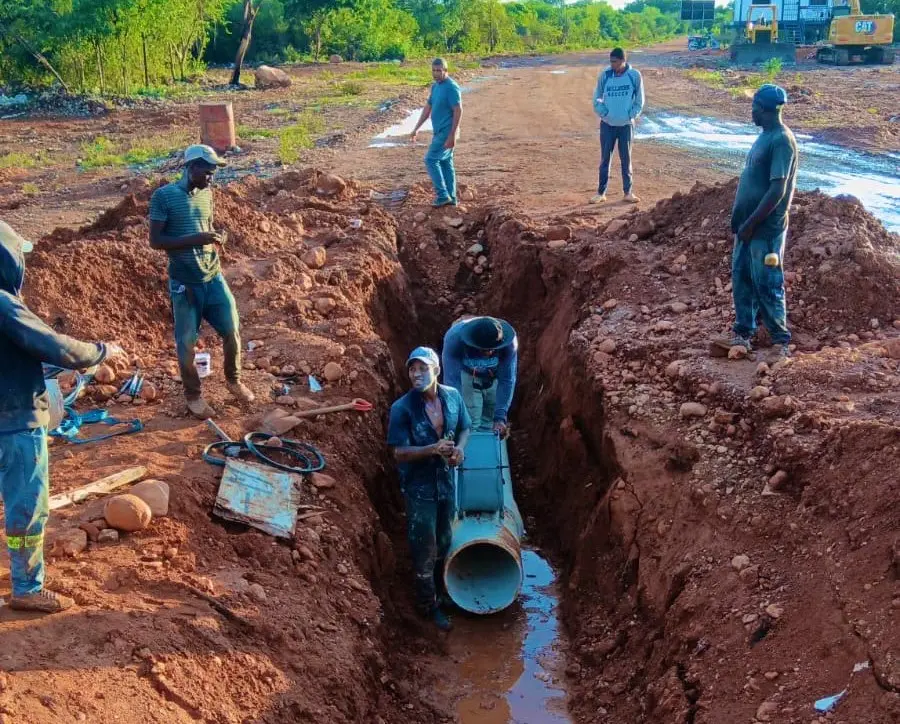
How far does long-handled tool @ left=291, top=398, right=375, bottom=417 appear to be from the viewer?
693cm

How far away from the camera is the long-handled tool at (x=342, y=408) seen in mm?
6934

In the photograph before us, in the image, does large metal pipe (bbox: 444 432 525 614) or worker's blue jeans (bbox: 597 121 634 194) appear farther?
worker's blue jeans (bbox: 597 121 634 194)

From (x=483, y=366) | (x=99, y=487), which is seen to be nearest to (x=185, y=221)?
(x=99, y=487)

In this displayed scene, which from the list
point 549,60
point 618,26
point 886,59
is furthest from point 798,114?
point 618,26

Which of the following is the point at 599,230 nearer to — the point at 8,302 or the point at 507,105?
the point at 8,302

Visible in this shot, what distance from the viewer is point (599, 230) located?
10.5m

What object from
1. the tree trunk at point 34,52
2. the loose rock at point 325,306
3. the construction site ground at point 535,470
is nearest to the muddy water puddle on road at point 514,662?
the construction site ground at point 535,470

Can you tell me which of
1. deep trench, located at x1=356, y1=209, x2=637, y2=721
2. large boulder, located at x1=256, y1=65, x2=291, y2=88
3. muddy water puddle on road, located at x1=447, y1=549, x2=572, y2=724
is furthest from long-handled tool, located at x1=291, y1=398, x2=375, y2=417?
large boulder, located at x1=256, y1=65, x2=291, y2=88

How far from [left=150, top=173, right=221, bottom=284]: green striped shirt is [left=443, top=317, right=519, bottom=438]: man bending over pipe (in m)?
2.08

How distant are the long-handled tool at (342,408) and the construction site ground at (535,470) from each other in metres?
0.08

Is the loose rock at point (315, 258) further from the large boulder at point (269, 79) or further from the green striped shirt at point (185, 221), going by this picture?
the large boulder at point (269, 79)

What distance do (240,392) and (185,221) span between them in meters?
1.48

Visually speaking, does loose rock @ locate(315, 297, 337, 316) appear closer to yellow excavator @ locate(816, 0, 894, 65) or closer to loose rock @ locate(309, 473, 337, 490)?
loose rock @ locate(309, 473, 337, 490)

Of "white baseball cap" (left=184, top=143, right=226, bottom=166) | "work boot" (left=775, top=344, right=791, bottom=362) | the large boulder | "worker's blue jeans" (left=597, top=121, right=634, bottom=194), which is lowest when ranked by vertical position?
"work boot" (left=775, top=344, right=791, bottom=362)
